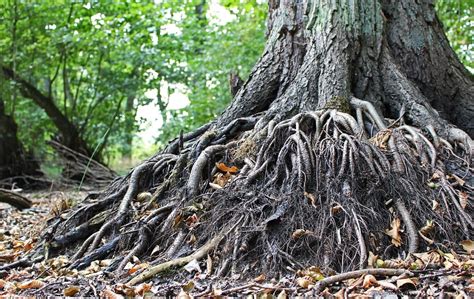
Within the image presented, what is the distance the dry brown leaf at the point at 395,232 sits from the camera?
11.7 ft

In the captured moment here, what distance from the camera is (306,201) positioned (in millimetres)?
3807

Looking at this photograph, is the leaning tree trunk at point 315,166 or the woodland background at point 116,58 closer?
the leaning tree trunk at point 315,166

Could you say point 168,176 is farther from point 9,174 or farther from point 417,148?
point 9,174

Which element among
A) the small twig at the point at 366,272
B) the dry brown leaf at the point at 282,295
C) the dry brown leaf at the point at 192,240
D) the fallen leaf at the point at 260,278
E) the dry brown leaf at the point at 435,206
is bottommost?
the fallen leaf at the point at 260,278

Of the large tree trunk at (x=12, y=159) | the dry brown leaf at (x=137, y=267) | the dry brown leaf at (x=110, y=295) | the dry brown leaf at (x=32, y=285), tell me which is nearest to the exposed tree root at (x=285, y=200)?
the dry brown leaf at (x=137, y=267)

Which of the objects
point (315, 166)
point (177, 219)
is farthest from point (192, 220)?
point (315, 166)

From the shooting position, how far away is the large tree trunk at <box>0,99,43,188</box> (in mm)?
10445

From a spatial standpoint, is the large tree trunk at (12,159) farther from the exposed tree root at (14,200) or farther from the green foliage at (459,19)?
the green foliage at (459,19)

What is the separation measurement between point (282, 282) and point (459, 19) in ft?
22.2

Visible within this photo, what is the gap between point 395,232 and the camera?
11.8ft

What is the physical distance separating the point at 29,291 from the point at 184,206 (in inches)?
48.9

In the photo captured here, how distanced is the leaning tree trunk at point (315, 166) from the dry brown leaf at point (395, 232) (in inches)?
0.5

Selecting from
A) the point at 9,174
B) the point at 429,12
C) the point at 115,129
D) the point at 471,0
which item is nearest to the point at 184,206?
the point at 429,12

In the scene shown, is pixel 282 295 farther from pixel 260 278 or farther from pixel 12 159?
pixel 12 159
